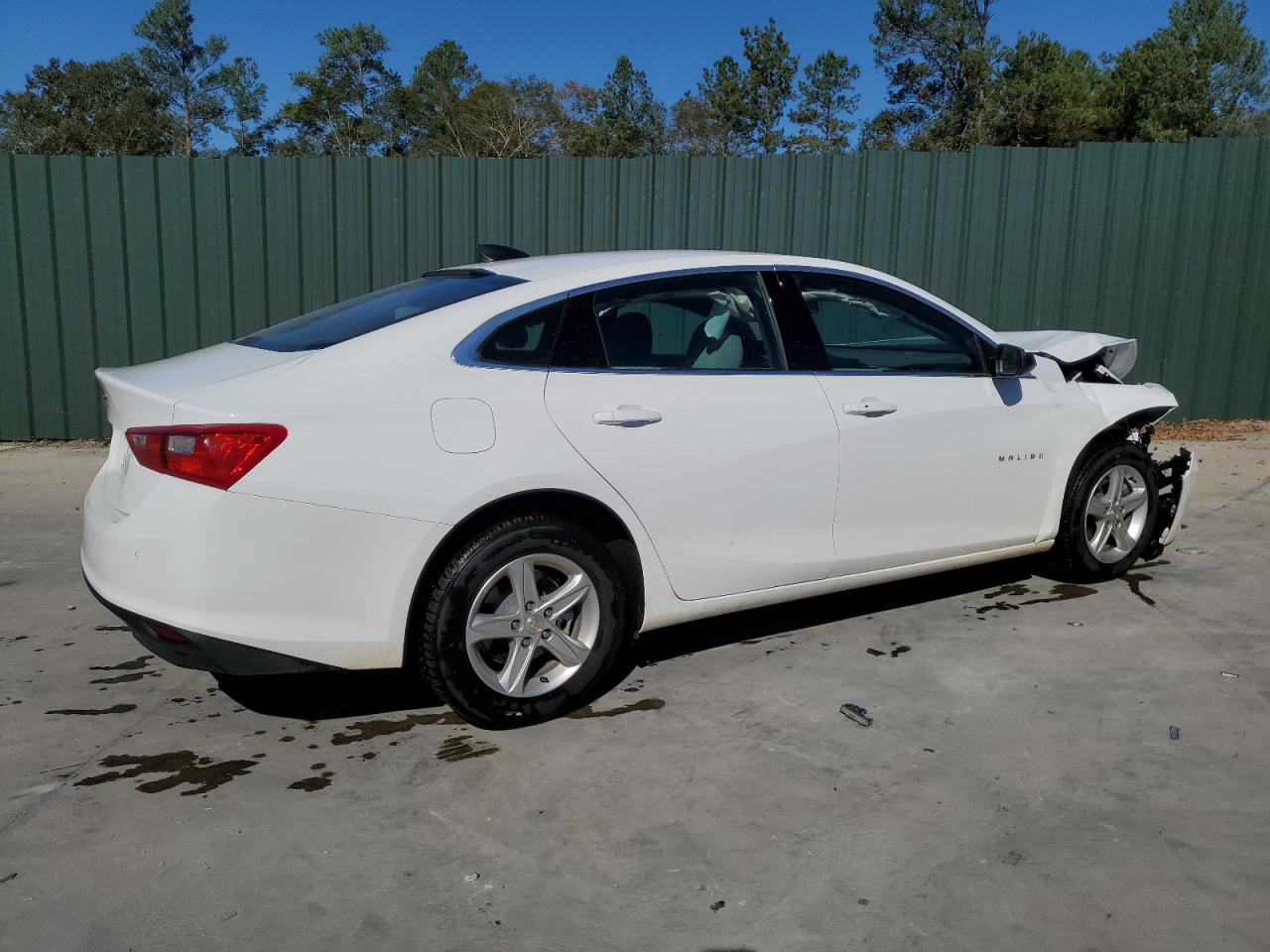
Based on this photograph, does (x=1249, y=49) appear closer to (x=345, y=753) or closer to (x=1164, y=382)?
(x=1164, y=382)

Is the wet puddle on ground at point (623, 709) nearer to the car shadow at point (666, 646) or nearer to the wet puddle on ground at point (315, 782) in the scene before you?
the car shadow at point (666, 646)

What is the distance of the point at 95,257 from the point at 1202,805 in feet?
29.2

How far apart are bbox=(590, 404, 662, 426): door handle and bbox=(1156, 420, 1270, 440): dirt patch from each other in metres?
6.81

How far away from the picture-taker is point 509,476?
136 inches

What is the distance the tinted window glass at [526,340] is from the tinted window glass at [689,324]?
0.20 meters

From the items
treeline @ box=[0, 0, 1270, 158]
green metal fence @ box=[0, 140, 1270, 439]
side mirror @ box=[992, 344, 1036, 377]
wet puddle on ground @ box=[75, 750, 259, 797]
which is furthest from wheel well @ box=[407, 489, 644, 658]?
treeline @ box=[0, 0, 1270, 158]

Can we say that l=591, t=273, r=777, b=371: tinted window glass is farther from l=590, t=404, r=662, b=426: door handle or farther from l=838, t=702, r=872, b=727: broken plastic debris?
l=838, t=702, r=872, b=727: broken plastic debris

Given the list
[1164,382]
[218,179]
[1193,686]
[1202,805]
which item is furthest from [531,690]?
[1164,382]

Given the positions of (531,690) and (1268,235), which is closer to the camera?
(531,690)

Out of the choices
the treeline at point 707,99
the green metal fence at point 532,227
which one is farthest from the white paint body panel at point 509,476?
the treeline at point 707,99

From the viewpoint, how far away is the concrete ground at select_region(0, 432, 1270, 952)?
8.63ft

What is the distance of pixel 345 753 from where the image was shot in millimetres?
3535

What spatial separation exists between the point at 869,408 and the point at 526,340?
4.63 feet

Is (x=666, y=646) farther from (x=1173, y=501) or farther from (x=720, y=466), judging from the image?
(x=1173, y=501)
